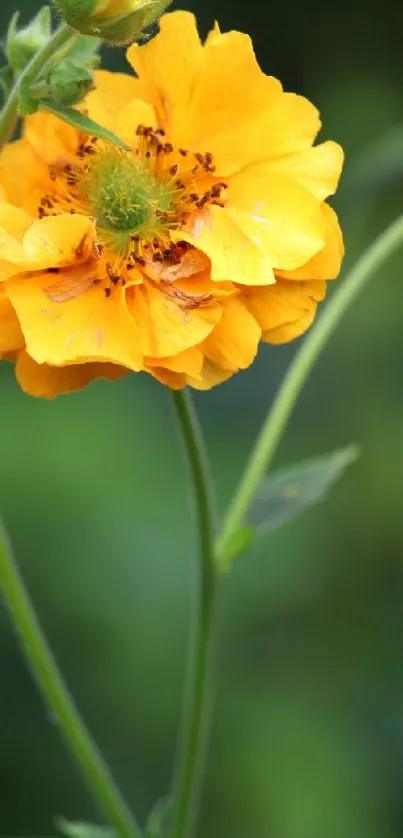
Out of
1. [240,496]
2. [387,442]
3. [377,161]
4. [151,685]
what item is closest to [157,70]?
[240,496]

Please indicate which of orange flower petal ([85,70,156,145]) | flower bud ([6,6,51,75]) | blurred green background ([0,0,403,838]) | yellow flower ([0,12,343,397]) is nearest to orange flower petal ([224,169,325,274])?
yellow flower ([0,12,343,397])

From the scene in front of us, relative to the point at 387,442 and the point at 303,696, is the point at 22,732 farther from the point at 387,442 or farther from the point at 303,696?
the point at 387,442

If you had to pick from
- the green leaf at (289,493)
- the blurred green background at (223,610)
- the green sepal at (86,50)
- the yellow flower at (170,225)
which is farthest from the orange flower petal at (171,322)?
the blurred green background at (223,610)

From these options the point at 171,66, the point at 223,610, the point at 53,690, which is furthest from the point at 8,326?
the point at 223,610

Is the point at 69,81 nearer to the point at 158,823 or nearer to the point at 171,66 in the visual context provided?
the point at 171,66

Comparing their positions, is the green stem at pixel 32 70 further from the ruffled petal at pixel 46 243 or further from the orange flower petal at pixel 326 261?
the orange flower petal at pixel 326 261

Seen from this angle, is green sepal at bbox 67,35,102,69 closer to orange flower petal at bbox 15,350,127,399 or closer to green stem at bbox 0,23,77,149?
green stem at bbox 0,23,77,149
